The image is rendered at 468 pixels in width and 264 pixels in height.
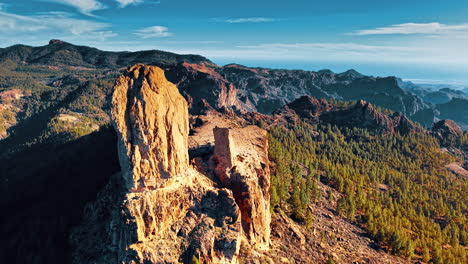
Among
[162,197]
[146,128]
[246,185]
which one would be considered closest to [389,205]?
[246,185]

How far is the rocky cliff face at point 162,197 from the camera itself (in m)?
49.0

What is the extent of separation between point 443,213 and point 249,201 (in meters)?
155

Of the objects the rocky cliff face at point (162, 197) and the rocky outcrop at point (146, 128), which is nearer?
the rocky cliff face at point (162, 197)

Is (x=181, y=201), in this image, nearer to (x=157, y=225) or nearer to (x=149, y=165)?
(x=157, y=225)

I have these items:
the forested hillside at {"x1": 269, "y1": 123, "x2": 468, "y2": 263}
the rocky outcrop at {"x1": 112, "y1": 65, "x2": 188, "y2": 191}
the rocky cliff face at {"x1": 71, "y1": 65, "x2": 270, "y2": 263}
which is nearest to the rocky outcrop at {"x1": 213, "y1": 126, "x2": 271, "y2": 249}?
the rocky cliff face at {"x1": 71, "y1": 65, "x2": 270, "y2": 263}

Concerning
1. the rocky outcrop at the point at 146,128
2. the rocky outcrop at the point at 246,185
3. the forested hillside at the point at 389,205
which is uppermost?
the rocky outcrop at the point at 146,128

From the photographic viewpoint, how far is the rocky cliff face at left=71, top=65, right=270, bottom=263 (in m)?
49.0

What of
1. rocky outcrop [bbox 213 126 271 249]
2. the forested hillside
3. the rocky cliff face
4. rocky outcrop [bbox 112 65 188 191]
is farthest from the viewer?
the forested hillside

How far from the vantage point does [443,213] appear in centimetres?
16475

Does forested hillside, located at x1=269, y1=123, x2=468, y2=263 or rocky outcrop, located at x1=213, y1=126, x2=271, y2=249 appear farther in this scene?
forested hillside, located at x1=269, y1=123, x2=468, y2=263

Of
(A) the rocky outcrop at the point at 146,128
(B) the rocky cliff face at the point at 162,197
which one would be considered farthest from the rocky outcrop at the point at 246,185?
(A) the rocky outcrop at the point at 146,128

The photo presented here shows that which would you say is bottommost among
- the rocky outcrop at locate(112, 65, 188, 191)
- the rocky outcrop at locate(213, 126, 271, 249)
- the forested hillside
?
the forested hillside

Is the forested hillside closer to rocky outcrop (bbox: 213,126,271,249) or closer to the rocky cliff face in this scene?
rocky outcrop (bbox: 213,126,271,249)

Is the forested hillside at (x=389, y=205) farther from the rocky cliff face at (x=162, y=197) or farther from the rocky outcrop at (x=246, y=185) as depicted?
the rocky cliff face at (x=162, y=197)
